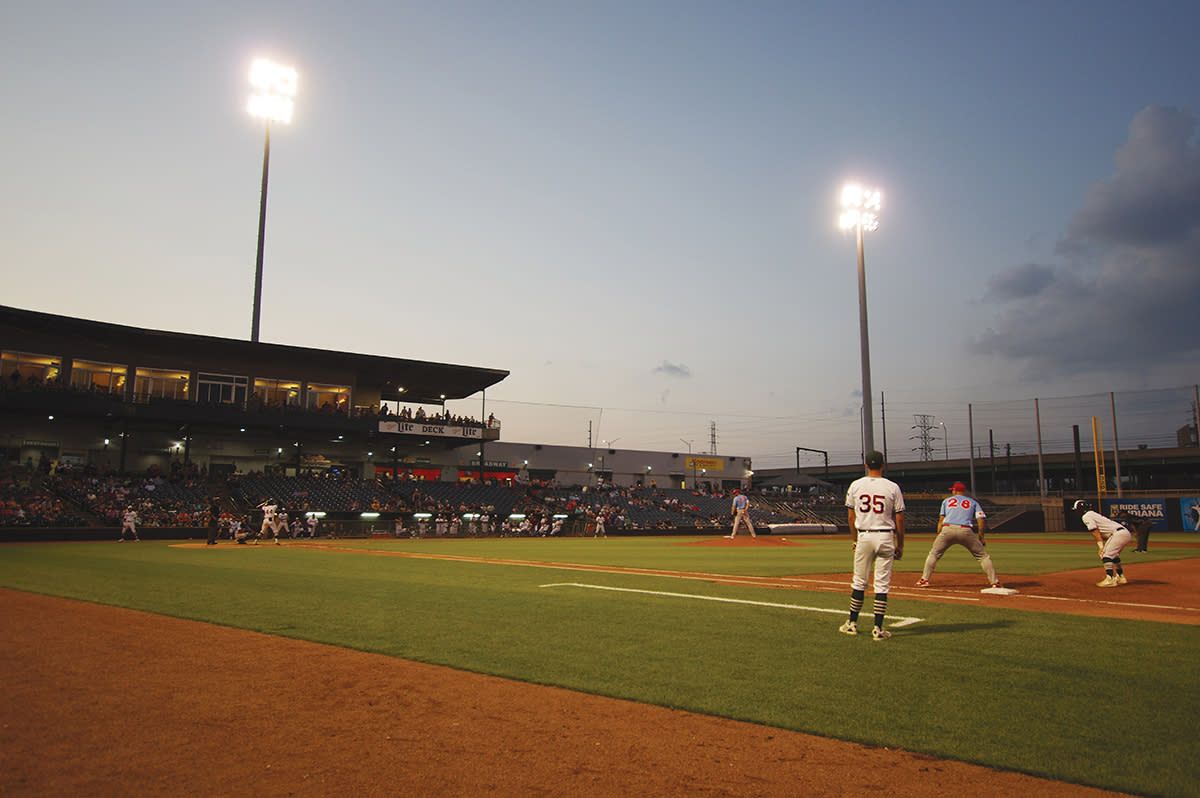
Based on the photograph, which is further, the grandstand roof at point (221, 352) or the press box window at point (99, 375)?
the press box window at point (99, 375)

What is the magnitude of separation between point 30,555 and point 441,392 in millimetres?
42238

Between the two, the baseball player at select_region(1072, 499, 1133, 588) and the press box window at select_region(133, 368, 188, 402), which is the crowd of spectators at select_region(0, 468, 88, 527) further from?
the baseball player at select_region(1072, 499, 1133, 588)

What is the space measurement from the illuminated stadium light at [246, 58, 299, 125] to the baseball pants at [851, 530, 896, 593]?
39.7 m

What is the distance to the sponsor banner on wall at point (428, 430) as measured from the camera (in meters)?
53.5

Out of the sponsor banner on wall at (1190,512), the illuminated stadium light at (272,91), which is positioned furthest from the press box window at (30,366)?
the sponsor banner on wall at (1190,512)

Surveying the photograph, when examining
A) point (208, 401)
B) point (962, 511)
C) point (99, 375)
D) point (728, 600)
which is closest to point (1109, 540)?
point (962, 511)

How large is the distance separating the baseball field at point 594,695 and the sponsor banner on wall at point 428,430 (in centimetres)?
4365

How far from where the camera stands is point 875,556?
25.3 ft

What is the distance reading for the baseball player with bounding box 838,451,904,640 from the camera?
753 cm

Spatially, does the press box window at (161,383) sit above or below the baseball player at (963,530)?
above

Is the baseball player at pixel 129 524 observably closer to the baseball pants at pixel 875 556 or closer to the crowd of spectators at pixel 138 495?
the crowd of spectators at pixel 138 495

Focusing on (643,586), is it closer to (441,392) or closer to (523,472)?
(441,392)

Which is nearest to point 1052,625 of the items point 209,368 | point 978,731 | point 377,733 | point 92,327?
point 978,731

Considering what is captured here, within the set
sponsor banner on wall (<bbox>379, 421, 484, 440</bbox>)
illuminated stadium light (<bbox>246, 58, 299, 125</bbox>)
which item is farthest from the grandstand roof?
illuminated stadium light (<bbox>246, 58, 299, 125</bbox>)
